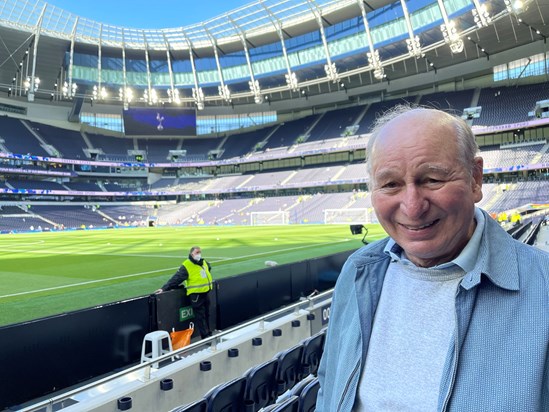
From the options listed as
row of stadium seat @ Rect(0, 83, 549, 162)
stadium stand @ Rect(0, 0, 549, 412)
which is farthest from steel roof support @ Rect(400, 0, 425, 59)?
row of stadium seat @ Rect(0, 83, 549, 162)

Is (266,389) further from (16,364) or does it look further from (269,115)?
(269,115)

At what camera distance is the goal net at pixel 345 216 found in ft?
145

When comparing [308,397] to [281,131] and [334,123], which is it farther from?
[281,131]

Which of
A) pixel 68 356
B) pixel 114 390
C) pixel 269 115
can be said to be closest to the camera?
pixel 114 390

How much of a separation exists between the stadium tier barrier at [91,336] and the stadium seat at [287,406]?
3610mm

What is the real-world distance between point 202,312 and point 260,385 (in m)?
3.37

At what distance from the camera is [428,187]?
138 cm

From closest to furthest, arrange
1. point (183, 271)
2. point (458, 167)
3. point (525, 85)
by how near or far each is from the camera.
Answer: point (458, 167), point (183, 271), point (525, 85)

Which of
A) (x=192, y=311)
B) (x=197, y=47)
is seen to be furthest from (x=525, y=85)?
(x=192, y=311)

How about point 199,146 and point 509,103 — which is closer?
point 509,103

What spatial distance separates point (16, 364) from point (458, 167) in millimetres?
5787

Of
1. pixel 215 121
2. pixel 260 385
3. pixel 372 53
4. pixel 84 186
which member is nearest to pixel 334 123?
pixel 372 53

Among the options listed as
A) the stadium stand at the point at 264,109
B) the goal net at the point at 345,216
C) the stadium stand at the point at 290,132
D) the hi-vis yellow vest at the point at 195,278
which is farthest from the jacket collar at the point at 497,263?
the stadium stand at the point at 290,132

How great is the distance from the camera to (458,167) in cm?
139
